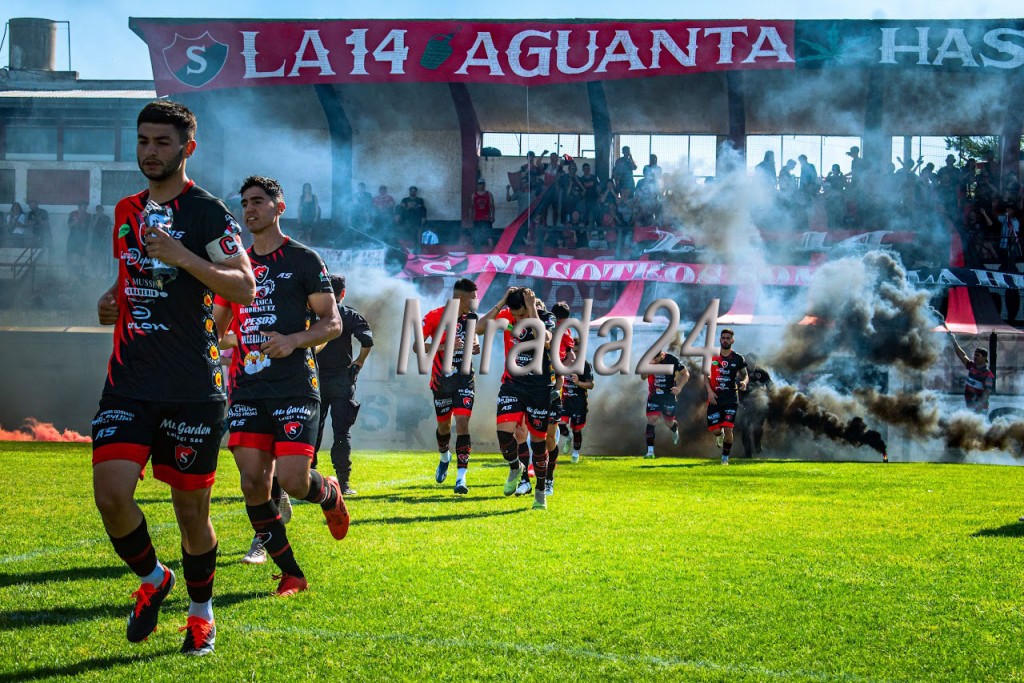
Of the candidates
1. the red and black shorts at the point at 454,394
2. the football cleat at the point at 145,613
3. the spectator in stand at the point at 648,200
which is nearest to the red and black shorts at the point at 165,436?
the football cleat at the point at 145,613

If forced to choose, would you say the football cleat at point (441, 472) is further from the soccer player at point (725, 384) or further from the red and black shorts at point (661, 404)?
the red and black shorts at point (661, 404)

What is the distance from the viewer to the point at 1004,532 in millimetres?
8609

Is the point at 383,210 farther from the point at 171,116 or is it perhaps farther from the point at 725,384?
the point at 171,116

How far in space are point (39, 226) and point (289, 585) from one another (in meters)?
24.5

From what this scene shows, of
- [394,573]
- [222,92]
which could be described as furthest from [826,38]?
[394,573]

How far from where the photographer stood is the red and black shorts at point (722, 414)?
18406 millimetres

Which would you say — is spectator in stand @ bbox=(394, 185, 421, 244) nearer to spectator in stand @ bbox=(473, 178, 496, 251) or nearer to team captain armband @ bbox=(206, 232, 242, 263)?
spectator in stand @ bbox=(473, 178, 496, 251)

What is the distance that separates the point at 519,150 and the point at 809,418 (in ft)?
38.9

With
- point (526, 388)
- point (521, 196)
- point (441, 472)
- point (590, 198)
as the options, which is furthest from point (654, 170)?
point (526, 388)

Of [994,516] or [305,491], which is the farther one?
[994,516]

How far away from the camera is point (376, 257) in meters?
24.6

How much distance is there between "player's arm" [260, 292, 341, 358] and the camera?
18.1 feet

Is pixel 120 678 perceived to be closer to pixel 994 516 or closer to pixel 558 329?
pixel 558 329

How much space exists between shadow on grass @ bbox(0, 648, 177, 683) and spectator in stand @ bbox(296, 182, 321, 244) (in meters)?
22.1
